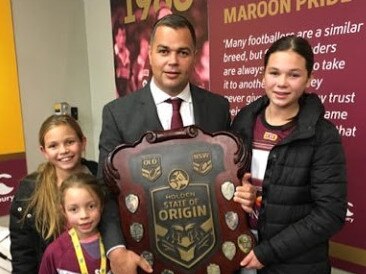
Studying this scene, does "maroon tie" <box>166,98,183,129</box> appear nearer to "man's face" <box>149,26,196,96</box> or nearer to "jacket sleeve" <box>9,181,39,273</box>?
"man's face" <box>149,26,196,96</box>

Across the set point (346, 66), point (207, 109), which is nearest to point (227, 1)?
point (346, 66)

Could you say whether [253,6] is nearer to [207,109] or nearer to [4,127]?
[207,109]

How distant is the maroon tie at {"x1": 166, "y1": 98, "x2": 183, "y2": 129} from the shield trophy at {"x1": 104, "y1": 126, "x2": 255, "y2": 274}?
14 centimetres

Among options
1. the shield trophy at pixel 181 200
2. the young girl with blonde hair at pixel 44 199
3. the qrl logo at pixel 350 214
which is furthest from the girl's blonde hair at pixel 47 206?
the qrl logo at pixel 350 214

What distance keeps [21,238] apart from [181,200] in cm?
79

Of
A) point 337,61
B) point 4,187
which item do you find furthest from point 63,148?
point 4,187

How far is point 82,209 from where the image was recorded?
1.51 meters

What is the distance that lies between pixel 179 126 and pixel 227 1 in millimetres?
1318

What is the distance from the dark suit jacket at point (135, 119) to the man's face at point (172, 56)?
A: 0.11 metres

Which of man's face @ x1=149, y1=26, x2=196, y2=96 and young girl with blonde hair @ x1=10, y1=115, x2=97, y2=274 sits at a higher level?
man's face @ x1=149, y1=26, x2=196, y2=96

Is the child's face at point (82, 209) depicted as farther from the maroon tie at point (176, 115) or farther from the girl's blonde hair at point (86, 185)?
the maroon tie at point (176, 115)

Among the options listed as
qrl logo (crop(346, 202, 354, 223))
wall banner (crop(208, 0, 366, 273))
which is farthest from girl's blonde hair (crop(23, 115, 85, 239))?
qrl logo (crop(346, 202, 354, 223))

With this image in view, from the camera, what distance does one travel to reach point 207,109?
1610mm

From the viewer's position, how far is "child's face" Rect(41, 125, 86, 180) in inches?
67.1
